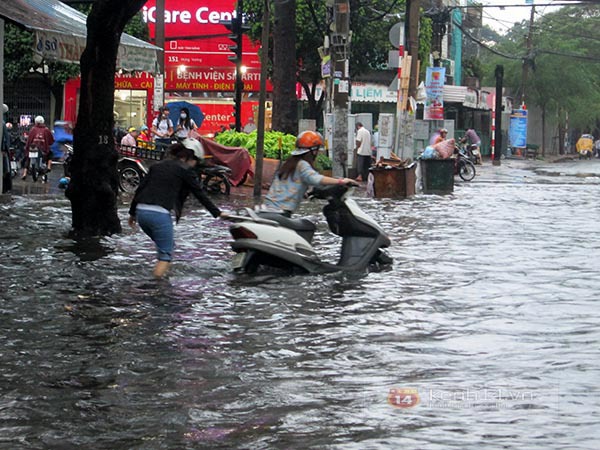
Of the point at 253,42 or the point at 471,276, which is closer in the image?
the point at 471,276

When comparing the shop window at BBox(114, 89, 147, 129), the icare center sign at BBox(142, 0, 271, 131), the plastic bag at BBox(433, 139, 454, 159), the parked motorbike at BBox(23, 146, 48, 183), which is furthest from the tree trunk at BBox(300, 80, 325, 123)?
the parked motorbike at BBox(23, 146, 48, 183)

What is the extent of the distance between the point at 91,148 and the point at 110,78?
0.94 meters

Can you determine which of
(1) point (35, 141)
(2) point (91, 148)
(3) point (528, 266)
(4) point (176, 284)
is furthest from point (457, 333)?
(1) point (35, 141)

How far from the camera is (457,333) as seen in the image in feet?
28.8

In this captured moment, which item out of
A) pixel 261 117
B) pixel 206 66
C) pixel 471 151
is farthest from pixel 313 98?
pixel 261 117

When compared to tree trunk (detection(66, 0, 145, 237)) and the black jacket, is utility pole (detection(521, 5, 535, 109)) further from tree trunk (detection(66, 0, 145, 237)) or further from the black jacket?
the black jacket

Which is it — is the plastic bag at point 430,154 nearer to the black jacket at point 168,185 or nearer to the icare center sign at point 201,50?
the black jacket at point 168,185

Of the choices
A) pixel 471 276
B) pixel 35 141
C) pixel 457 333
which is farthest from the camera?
pixel 35 141

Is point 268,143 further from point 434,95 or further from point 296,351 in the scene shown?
point 296,351

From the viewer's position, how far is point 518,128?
61.0 meters

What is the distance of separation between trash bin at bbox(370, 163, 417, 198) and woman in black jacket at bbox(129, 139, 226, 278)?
47.9ft

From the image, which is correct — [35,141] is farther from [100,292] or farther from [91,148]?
[100,292]

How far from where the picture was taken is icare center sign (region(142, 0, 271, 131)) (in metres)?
54.0

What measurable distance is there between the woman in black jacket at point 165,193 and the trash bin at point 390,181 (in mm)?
14600
